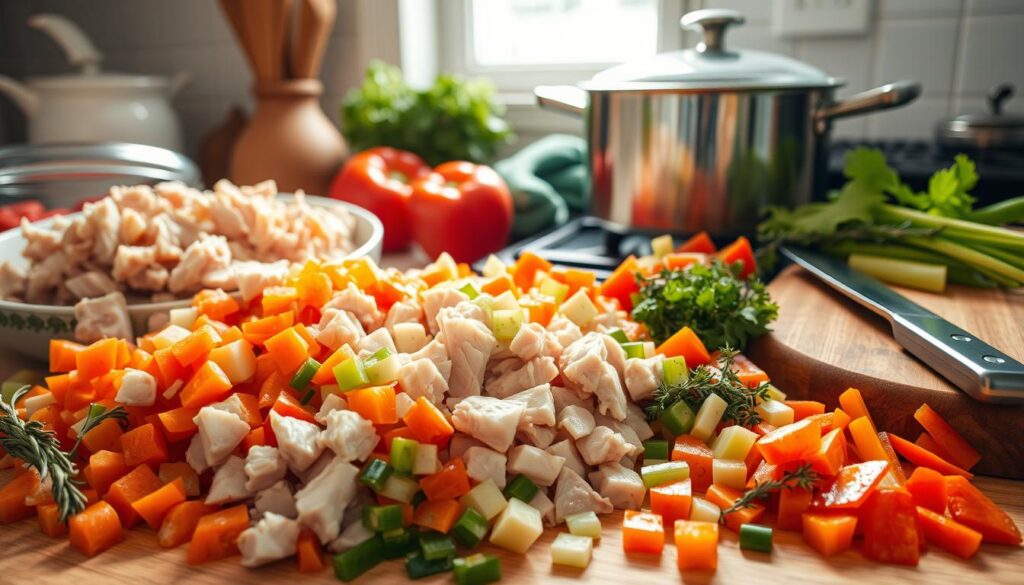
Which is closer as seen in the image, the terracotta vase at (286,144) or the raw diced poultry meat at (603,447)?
the raw diced poultry meat at (603,447)

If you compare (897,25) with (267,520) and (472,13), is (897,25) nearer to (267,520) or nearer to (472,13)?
(472,13)

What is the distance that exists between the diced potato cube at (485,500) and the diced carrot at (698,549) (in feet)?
0.63

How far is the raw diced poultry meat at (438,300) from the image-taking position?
1.00m

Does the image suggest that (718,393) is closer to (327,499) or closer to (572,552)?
(572,552)

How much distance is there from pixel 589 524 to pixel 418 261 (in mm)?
1146

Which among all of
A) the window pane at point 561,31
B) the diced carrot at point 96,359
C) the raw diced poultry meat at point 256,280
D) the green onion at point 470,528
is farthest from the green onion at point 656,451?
the window pane at point 561,31

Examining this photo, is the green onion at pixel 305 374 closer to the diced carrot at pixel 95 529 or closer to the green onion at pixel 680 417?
the diced carrot at pixel 95 529

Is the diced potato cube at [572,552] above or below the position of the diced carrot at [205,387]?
below

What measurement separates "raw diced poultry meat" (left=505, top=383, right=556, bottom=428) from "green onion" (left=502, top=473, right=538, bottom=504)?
6cm

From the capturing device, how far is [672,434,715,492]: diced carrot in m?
0.88

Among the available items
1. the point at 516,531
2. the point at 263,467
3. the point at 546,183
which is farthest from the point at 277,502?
the point at 546,183

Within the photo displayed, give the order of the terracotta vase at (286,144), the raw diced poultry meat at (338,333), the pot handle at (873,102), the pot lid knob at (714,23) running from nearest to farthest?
1. the raw diced poultry meat at (338,333)
2. the pot handle at (873,102)
3. the pot lid knob at (714,23)
4. the terracotta vase at (286,144)

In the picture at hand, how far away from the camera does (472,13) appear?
249 cm

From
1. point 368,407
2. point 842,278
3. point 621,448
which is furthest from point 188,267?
point 842,278
